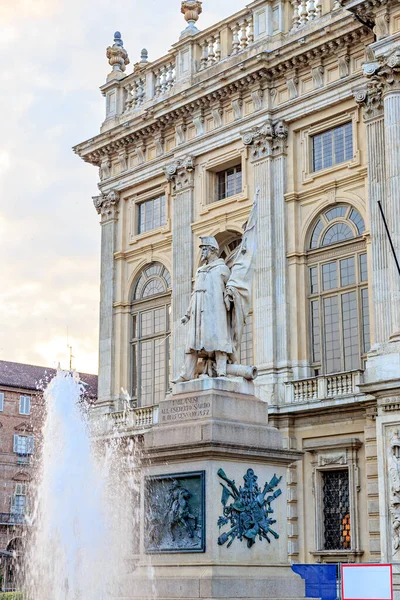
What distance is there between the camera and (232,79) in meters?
33.1

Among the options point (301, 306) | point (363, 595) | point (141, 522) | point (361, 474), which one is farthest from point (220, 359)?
point (301, 306)

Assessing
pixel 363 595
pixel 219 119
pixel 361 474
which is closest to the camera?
pixel 363 595

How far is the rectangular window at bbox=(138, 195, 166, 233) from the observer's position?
37.0 m

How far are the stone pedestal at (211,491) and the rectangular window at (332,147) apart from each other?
16588 mm

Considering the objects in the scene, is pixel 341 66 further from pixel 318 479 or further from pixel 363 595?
pixel 363 595

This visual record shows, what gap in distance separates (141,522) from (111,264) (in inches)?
913

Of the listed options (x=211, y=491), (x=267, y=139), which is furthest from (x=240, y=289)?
(x=267, y=139)

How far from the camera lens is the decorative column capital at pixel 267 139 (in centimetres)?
3225

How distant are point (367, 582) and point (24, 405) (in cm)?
5214

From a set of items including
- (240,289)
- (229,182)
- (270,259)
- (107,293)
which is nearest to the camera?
(240,289)

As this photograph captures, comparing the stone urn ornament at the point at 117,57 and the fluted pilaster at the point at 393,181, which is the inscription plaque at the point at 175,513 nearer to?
the fluted pilaster at the point at 393,181

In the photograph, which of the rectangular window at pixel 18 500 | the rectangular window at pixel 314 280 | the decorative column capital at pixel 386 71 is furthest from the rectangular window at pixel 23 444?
the decorative column capital at pixel 386 71

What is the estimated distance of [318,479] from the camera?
29.2 metres

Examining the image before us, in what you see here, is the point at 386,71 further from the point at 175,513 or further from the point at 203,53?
the point at 175,513
